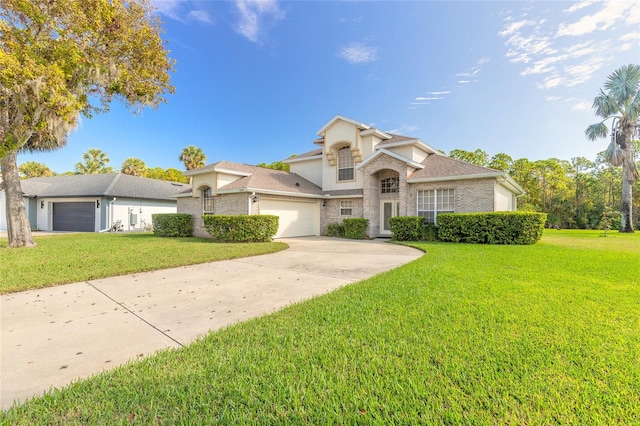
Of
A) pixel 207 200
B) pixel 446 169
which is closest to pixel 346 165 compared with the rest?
pixel 446 169

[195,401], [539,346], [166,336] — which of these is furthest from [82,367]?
[539,346]

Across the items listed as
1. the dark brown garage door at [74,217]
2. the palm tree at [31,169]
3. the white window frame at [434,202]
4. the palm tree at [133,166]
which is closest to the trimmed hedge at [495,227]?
the white window frame at [434,202]

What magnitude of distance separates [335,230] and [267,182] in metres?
5.42

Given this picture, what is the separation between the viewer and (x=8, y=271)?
6.89m

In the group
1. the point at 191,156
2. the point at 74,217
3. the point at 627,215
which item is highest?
the point at 191,156

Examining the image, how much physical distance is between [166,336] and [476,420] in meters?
3.45

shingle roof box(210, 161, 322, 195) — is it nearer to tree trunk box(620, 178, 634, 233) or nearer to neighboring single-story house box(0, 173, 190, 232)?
neighboring single-story house box(0, 173, 190, 232)

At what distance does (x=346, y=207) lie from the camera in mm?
18594

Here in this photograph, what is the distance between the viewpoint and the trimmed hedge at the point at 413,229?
14.2m

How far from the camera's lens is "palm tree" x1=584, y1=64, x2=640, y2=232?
21016 millimetres

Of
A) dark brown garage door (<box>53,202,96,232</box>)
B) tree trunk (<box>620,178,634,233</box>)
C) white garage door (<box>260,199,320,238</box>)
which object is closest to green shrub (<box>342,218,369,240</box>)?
white garage door (<box>260,199,320,238</box>)

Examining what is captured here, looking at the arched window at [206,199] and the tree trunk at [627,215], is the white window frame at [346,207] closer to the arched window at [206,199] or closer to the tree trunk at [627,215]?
the arched window at [206,199]

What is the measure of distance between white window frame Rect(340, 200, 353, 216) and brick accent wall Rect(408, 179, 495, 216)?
17.3 ft

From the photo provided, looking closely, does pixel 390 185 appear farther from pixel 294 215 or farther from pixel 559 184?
pixel 559 184
